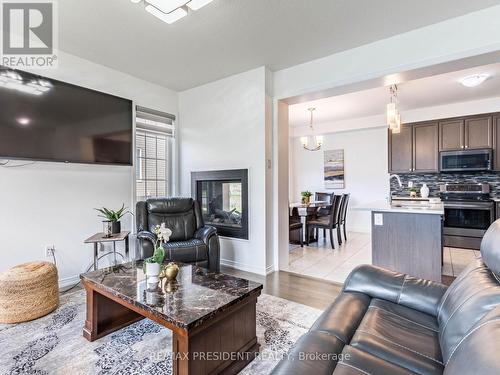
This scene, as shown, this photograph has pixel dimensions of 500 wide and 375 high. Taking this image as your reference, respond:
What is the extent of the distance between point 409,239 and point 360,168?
3.70 metres

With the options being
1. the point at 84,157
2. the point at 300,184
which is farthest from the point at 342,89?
the point at 300,184

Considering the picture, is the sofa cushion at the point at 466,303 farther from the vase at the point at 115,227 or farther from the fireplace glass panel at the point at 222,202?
the vase at the point at 115,227

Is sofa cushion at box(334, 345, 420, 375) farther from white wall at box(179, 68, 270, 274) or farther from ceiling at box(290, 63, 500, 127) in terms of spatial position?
ceiling at box(290, 63, 500, 127)

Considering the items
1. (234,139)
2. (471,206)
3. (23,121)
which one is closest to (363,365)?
(234,139)

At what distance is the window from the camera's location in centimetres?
388

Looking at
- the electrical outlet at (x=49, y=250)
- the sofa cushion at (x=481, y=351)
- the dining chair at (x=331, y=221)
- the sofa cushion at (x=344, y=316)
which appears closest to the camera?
the sofa cushion at (x=481, y=351)

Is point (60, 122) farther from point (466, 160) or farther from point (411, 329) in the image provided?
point (466, 160)

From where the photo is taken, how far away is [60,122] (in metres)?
2.79

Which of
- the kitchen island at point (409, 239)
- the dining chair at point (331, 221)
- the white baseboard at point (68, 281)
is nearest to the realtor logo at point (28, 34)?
the white baseboard at point (68, 281)

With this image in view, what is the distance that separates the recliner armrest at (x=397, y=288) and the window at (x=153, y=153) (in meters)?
3.21

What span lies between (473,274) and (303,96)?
269 cm

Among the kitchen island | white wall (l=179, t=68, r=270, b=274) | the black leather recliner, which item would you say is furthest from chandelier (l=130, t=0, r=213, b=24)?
the kitchen island

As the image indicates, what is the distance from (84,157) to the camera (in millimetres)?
3000

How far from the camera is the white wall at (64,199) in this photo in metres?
2.61
